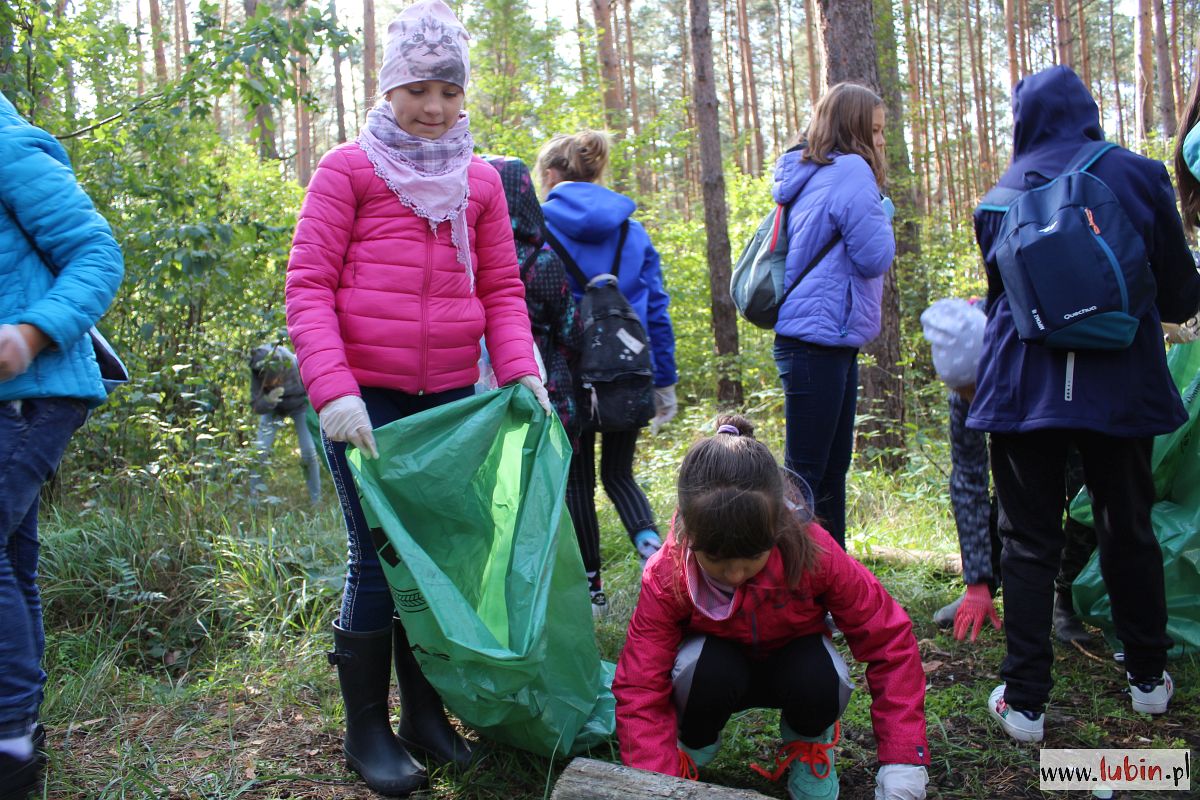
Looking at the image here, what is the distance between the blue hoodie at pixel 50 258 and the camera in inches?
83.9

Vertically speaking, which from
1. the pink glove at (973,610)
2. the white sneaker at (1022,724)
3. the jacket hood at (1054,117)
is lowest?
the white sneaker at (1022,724)

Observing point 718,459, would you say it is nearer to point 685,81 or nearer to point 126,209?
point 126,209

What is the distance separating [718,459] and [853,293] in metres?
1.45

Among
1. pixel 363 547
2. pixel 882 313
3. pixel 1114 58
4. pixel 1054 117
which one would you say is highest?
pixel 1114 58

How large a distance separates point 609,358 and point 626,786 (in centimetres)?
185

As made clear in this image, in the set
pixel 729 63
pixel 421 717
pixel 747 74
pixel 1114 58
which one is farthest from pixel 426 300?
pixel 1114 58

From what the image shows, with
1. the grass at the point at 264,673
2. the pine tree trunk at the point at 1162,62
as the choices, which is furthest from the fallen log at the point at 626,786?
the pine tree trunk at the point at 1162,62

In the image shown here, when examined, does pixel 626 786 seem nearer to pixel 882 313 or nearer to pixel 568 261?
pixel 568 261

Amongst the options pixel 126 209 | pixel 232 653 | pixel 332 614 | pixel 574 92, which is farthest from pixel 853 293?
pixel 574 92

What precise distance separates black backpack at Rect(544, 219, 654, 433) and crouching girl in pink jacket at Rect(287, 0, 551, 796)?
0.96 meters

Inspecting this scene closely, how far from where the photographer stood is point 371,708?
2.38 metres

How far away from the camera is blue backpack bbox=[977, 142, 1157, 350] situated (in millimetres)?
2283

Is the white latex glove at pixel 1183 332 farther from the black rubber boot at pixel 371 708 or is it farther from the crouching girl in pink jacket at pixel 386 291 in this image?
the black rubber boot at pixel 371 708

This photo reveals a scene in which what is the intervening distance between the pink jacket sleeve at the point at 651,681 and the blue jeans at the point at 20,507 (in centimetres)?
135
